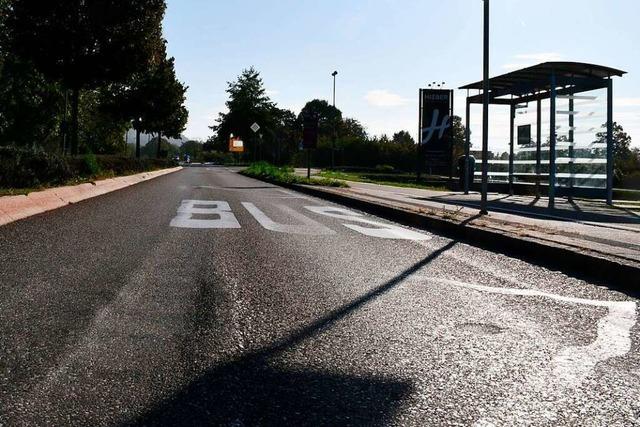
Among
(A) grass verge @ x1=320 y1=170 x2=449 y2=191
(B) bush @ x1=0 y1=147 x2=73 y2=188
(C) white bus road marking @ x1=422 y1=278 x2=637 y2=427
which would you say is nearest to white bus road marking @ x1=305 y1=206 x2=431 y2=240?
(C) white bus road marking @ x1=422 y1=278 x2=637 y2=427

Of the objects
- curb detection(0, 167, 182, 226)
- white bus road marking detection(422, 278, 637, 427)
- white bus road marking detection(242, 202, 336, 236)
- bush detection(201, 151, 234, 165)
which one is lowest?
white bus road marking detection(422, 278, 637, 427)

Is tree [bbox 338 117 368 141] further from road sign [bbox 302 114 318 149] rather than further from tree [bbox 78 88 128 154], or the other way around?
road sign [bbox 302 114 318 149]

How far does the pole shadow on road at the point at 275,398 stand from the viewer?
7.55 feet

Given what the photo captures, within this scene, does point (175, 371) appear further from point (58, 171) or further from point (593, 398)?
point (58, 171)

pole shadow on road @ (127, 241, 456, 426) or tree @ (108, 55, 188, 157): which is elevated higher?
tree @ (108, 55, 188, 157)

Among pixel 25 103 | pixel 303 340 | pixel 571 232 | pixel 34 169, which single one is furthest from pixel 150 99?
pixel 303 340

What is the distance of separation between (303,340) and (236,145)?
107 meters

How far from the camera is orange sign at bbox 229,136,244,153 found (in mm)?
102562

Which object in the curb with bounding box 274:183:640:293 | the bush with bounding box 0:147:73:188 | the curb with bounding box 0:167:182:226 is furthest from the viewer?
the bush with bounding box 0:147:73:188

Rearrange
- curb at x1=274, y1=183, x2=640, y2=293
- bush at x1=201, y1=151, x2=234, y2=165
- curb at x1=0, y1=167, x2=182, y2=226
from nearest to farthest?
curb at x1=274, y1=183, x2=640, y2=293 < curb at x1=0, y1=167, x2=182, y2=226 < bush at x1=201, y1=151, x2=234, y2=165

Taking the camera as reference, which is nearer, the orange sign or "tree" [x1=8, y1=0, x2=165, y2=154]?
"tree" [x1=8, y1=0, x2=165, y2=154]

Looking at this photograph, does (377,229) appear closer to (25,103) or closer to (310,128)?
(310,128)

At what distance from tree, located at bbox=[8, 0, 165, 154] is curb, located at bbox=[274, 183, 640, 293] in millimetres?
18505

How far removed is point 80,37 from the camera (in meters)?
24.7
